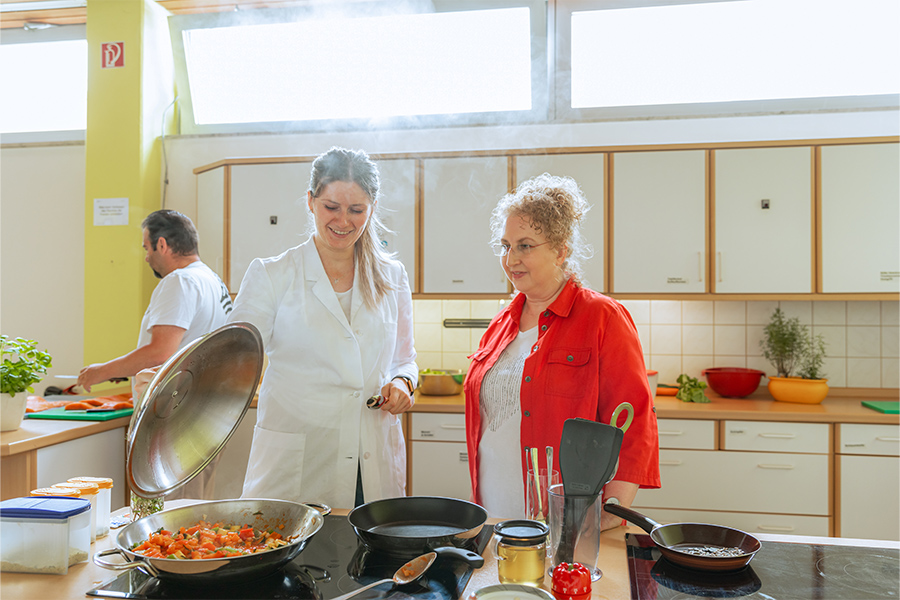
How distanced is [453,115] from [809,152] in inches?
71.9

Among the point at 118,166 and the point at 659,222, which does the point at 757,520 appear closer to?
the point at 659,222

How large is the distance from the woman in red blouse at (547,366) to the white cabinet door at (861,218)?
6.59 feet

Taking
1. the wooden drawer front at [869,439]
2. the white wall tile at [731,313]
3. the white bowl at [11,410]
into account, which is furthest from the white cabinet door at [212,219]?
the wooden drawer front at [869,439]

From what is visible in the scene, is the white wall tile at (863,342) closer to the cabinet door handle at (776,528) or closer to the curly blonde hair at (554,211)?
the cabinet door handle at (776,528)

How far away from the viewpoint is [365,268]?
1.85 meters

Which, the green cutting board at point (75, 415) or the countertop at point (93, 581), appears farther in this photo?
the green cutting board at point (75, 415)

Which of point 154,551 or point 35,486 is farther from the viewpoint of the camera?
point 35,486

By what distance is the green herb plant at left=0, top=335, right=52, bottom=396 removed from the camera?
246 centimetres

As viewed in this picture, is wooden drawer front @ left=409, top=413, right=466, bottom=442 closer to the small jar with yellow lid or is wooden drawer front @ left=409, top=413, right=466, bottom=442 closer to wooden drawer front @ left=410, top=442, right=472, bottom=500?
wooden drawer front @ left=410, top=442, right=472, bottom=500

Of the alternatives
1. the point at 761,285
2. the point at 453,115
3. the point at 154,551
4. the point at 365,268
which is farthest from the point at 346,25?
the point at 154,551

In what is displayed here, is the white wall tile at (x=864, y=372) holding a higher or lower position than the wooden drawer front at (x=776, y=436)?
higher

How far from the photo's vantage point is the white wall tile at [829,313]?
3396 millimetres

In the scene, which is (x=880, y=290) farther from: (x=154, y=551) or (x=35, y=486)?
(x=35, y=486)

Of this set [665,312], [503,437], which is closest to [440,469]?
[665,312]
